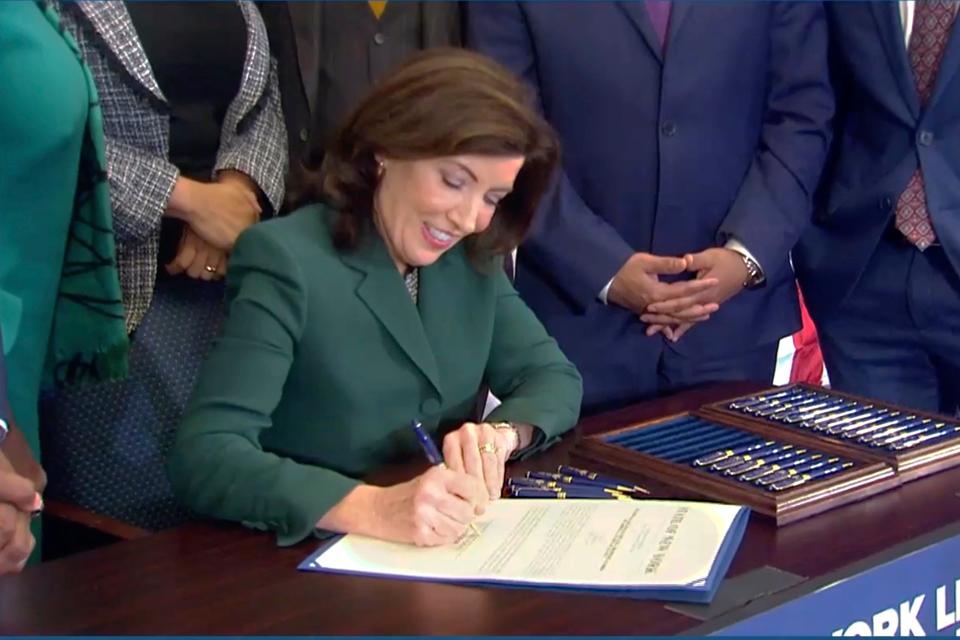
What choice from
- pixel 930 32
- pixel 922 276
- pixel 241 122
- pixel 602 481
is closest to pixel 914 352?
pixel 922 276

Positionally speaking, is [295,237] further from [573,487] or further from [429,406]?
[573,487]

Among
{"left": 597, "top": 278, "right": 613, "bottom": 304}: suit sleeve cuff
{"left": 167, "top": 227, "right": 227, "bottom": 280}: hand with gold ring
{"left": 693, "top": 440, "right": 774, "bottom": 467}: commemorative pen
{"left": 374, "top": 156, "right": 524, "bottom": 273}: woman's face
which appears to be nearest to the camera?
{"left": 693, "top": 440, "right": 774, "bottom": 467}: commemorative pen

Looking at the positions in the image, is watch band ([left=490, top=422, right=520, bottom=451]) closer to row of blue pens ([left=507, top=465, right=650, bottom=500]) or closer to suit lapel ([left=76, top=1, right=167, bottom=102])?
row of blue pens ([left=507, top=465, right=650, bottom=500])

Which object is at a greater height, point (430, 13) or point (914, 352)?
point (430, 13)

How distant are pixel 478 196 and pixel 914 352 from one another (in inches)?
44.6

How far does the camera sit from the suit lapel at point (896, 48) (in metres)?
2.20

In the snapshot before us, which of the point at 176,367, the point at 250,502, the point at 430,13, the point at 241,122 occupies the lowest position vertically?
the point at 176,367

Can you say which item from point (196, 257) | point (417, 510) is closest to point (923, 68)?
point (196, 257)

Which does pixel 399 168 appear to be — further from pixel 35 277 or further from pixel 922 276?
pixel 922 276


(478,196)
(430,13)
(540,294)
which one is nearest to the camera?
(478,196)

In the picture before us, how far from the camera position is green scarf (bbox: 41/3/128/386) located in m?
1.67

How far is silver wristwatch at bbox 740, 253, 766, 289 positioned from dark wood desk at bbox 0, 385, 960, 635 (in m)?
0.88

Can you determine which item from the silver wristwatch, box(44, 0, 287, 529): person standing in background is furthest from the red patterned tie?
box(44, 0, 287, 529): person standing in background

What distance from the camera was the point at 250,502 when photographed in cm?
133
